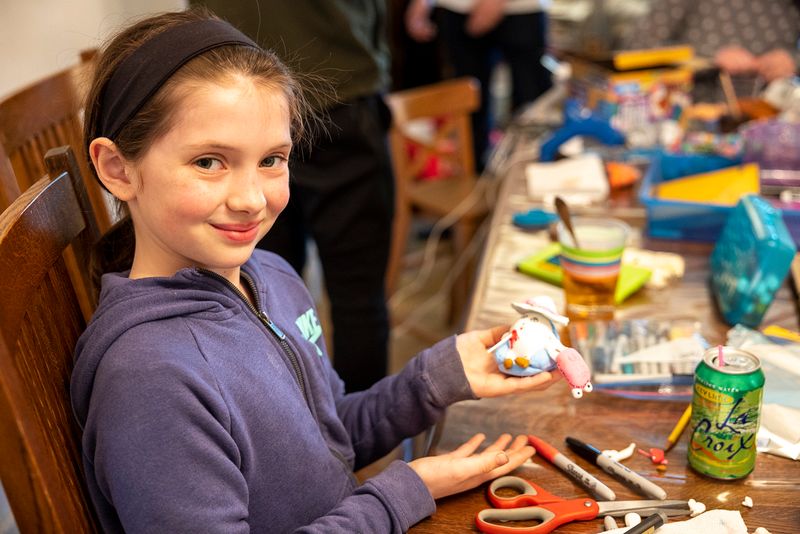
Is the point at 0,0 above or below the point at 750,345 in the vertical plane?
above

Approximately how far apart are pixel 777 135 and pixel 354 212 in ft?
3.04

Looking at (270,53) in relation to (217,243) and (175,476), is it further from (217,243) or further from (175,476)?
(175,476)

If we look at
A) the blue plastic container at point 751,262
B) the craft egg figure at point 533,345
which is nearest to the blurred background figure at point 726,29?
the blue plastic container at point 751,262

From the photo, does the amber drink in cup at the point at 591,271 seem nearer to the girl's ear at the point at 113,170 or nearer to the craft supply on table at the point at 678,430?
the craft supply on table at the point at 678,430

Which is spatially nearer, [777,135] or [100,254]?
[100,254]

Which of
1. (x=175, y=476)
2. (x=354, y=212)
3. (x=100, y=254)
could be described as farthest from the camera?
(x=354, y=212)

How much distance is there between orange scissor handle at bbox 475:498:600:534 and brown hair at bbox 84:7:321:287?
1.65ft

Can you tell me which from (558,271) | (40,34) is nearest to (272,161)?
(558,271)

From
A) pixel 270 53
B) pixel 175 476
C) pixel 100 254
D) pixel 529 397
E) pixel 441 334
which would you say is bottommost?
pixel 441 334

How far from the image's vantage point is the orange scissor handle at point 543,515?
0.78 meters

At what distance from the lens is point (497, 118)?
5.36 metres

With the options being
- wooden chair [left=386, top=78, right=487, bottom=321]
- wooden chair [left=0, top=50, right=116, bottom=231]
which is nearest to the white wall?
wooden chair [left=0, top=50, right=116, bottom=231]

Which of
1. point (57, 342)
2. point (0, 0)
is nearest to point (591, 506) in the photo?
point (57, 342)

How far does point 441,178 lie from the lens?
10.0 feet
